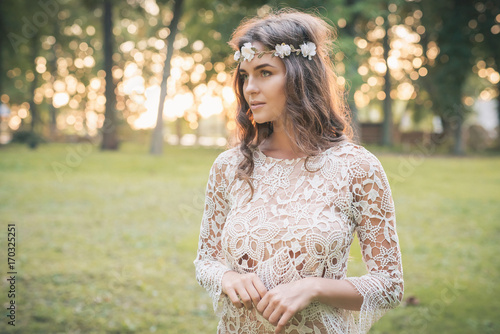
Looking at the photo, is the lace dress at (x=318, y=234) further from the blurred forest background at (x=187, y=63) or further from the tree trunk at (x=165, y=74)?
the tree trunk at (x=165, y=74)

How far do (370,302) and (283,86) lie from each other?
102cm

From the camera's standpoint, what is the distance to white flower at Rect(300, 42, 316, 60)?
78.2 inches

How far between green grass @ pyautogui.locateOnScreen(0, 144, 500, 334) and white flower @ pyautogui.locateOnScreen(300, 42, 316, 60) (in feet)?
11.3

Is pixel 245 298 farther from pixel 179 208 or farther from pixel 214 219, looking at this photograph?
pixel 179 208

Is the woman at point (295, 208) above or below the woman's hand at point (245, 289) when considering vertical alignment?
above

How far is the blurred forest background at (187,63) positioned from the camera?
11.1 m

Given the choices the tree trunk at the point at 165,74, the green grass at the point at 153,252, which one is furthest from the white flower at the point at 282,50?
the tree trunk at the point at 165,74

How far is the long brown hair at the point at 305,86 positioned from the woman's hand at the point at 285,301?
0.51 metres

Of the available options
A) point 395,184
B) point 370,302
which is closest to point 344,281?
point 370,302

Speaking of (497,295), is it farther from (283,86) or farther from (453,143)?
(453,143)

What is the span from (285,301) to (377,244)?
47cm

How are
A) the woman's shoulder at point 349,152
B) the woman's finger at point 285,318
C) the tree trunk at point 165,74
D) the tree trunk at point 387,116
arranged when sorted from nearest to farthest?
the woman's finger at point 285,318 → the woman's shoulder at point 349,152 → the tree trunk at point 165,74 → the tree trunk at point 387,116

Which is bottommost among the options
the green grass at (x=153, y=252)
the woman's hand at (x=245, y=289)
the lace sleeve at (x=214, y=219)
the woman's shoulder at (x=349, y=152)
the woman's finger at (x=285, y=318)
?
the green grass at (x=153, y=252)

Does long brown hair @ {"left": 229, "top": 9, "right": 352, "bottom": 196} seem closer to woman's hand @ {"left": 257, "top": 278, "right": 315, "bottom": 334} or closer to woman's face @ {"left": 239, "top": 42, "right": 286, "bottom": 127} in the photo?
woman's face @ {"left": 239, "top": 42, "right": 286, "bottom": 127}
